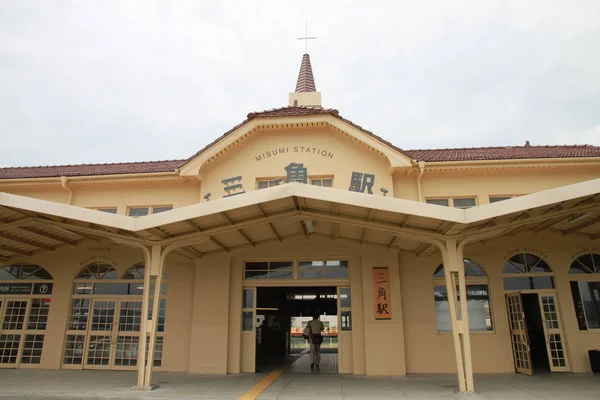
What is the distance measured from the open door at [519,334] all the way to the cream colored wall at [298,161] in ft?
14.9

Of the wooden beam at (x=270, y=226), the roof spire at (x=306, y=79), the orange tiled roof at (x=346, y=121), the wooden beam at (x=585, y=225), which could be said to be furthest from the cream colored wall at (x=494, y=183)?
the roof spire at (x=306, y=79)

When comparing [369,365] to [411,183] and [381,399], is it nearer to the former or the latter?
[381,399]

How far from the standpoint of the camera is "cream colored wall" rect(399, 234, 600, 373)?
1111cm

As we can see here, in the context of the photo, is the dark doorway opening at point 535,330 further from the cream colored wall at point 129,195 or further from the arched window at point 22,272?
the arched window at point 22,272

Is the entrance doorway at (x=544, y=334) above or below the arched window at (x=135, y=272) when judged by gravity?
below

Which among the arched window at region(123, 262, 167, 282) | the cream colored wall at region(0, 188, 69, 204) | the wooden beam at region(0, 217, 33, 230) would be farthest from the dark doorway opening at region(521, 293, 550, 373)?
the cream colored wall at region(0, 188, 69, 204)

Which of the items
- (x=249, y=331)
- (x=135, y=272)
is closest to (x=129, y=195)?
(x=135, y=272)

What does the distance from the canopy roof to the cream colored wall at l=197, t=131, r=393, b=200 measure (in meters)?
1.93

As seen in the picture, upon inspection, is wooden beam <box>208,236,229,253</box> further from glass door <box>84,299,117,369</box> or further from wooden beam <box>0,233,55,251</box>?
wooden beam <box>0,233,55,251</box>

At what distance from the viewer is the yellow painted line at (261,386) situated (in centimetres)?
838

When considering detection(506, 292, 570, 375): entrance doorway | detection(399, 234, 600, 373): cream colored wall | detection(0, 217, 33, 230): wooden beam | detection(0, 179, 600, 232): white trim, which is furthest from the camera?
detection(399, 234, 600, 373): cream colored wall

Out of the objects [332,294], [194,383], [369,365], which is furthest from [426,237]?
[332,294]

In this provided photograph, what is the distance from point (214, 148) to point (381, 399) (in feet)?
26.9

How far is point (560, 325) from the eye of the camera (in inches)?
448
